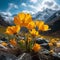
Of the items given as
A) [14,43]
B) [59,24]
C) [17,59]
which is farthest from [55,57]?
[59,24]

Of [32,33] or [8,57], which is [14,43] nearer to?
[32,33]

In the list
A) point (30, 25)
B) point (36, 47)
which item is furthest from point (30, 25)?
point (36, 47)

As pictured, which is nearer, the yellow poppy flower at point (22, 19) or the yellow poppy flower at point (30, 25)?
the yellow poppy flower at point (22, 19)

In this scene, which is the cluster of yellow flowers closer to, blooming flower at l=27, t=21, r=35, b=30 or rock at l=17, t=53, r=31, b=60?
blooming flower at l=27, t=21, r=35, b=30

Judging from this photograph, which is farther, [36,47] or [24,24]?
[36,47]

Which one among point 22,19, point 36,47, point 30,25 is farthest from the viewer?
point 36,47

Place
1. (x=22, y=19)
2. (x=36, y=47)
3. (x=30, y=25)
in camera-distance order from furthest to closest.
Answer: (x=36, y=47), (x=30, y=25), (x=22, y=19)

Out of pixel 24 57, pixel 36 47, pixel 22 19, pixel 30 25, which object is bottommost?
pixel 24 57

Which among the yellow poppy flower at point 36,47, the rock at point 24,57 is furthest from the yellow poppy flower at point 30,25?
the rock at point 24,57

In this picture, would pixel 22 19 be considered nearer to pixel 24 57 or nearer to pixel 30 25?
pixel 30 25

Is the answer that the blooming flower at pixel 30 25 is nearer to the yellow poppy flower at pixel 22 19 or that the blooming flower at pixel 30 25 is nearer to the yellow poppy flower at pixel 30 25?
the yellow poppy flower at pixel 30 25

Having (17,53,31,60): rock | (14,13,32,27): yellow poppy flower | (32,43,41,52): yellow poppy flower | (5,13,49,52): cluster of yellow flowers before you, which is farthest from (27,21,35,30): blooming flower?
(17,53,31,60): rock
